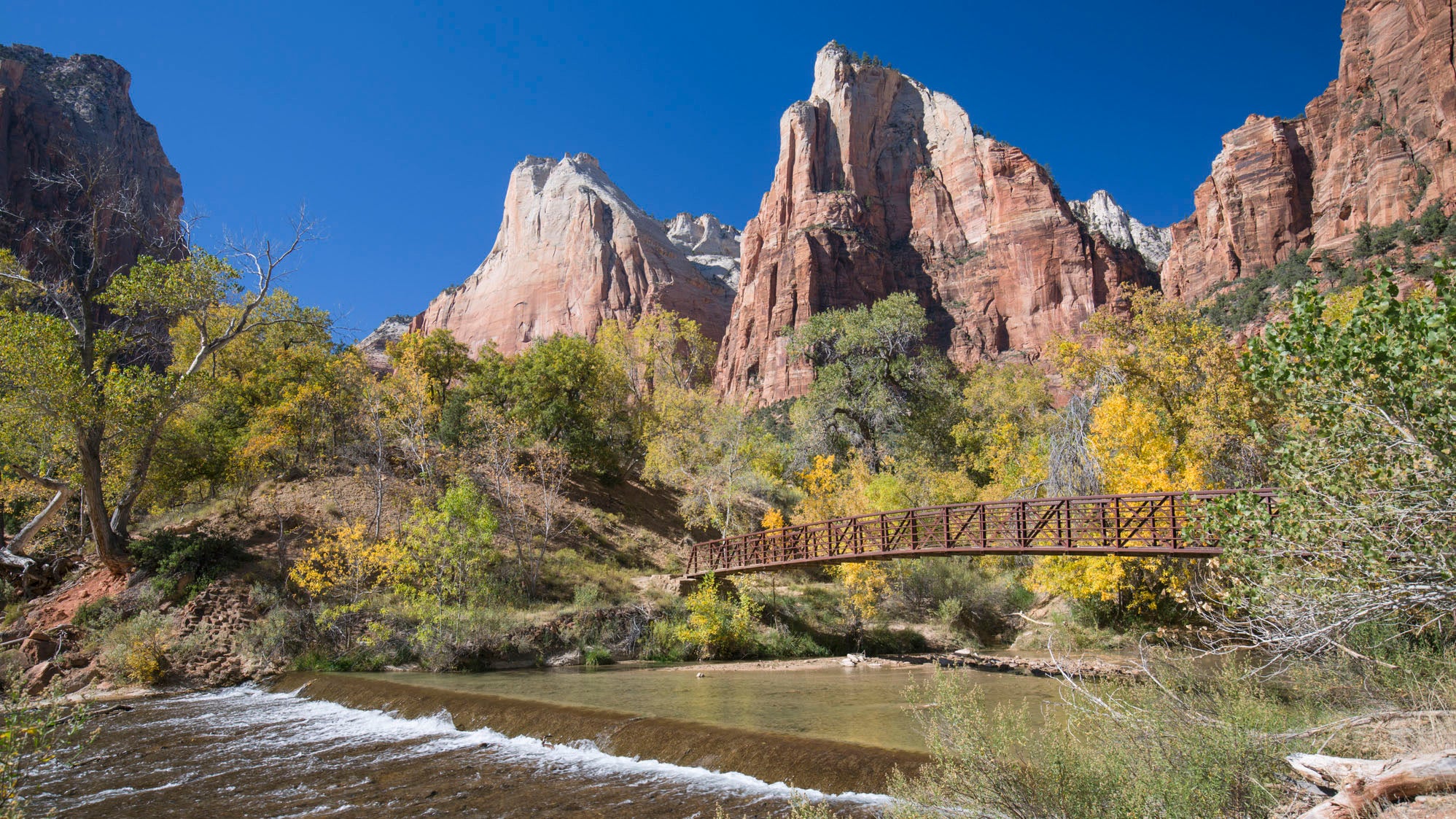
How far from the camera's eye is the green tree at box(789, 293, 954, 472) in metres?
37.5

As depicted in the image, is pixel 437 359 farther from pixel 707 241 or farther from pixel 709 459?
pixel 707 241

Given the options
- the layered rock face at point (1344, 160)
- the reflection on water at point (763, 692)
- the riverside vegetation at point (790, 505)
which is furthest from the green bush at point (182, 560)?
the layered rock face at point (1344, 160)

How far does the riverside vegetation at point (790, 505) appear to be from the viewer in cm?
637

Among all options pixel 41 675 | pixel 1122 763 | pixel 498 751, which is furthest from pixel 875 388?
pixel 1122 763

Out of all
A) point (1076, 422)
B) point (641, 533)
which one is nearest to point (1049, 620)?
point (1076, 422)

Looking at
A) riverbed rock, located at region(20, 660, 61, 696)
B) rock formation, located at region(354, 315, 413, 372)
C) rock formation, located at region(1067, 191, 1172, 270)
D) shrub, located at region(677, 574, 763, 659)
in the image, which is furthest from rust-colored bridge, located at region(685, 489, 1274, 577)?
rock formation, located at region(1067, 191, 1172, 270)

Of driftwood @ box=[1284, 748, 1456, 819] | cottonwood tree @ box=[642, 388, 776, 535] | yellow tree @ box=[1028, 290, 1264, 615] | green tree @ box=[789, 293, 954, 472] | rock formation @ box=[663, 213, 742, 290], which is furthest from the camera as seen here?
rock formation @ box=[663, 213, 742, 290]

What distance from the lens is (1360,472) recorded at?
7047 millimetres

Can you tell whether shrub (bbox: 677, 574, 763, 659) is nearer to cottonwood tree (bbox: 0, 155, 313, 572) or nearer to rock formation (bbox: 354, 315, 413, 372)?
cottonwood tree (bbox: 0, 155, 313, 572)

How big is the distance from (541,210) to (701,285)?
2531cm

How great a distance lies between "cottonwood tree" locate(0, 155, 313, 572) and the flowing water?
7.29 m

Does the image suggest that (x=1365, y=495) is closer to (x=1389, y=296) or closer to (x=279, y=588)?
(x=1389, y=296)

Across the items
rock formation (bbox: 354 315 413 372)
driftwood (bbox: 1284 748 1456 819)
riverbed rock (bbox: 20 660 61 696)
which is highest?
rock formation (bbox: 354 315 413 372)

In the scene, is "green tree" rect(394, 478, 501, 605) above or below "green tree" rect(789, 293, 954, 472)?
below
